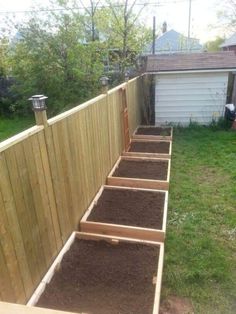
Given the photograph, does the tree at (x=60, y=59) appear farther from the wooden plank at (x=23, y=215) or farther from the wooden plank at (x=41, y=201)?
the wooden plank at (x=23, y=215)

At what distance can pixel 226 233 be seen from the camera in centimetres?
341

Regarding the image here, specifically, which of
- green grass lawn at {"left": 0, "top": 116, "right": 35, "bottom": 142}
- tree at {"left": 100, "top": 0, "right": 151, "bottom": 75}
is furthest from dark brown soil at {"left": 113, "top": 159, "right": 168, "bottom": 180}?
tree at {"left": 100, "top": 0, "right": 151, "bottom": 75}

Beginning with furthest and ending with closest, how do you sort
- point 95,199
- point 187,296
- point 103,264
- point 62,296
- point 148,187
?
point 148,187, point 95,199, point 103,264, point 187,296, point 62,296

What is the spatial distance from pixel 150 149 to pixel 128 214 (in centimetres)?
297

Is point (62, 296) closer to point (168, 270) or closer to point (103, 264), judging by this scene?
point (103, 264)

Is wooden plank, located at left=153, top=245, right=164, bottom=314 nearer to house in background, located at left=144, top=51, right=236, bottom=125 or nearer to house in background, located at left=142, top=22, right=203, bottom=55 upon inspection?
house in background, located at left=144, top=51, right=236, bottom=125

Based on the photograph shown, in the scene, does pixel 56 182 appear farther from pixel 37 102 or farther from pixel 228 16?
pixel 228 16

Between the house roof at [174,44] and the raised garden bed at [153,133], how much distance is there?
23.5 metres

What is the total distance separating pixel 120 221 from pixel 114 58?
1002 centimetres

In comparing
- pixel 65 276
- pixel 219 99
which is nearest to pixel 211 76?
pixel 219 99

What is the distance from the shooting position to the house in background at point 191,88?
8.22m

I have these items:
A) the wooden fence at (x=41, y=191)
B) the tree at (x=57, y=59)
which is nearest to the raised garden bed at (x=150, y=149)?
the wooden fence at (x=41, y=191)

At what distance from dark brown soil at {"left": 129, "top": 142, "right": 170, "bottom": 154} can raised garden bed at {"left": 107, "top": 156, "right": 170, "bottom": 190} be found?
0.68m

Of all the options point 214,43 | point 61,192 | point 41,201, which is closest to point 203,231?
point 61,192
